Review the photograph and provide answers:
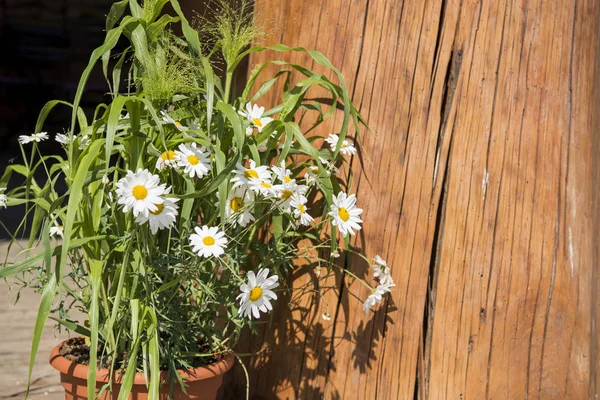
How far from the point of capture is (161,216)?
4.81 feet

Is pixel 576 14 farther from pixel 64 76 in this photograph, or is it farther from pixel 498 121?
pixel 64 76

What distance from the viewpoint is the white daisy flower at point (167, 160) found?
1.58 m

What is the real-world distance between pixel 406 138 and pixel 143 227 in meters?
0.71

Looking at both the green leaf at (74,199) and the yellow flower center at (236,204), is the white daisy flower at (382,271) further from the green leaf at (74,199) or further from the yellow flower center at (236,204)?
the green leaf at (74,199)

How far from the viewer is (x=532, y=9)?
192cm

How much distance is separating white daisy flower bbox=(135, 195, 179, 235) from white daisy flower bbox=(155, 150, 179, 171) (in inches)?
4.9

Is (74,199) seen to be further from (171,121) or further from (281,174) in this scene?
(281,174)

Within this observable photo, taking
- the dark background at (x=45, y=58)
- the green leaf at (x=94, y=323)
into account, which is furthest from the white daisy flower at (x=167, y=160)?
the dark background at (x=45, y=58)

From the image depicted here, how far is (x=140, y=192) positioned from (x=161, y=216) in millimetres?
62

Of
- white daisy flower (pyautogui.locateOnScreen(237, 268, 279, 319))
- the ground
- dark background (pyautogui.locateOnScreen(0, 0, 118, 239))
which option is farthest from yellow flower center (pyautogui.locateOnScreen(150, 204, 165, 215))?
dark background (pyautogui.locateOnScreen(0, 0, 118, 239))

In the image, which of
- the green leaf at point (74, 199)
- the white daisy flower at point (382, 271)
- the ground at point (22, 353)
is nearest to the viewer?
the green leaf at point (74, 199)

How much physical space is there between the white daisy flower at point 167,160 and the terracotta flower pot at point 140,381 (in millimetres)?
441

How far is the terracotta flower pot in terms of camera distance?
5.37 ft

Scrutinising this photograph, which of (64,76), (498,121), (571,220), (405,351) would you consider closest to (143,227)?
(405,351)
